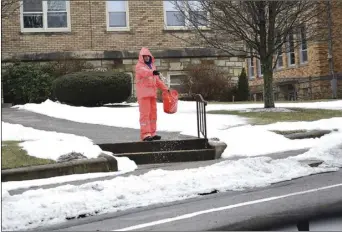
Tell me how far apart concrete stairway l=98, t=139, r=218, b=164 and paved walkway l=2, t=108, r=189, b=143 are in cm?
128

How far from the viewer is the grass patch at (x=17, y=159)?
7746 mm

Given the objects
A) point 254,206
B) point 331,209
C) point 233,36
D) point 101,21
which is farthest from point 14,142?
point 101,21

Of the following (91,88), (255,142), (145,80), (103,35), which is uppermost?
(103,35)

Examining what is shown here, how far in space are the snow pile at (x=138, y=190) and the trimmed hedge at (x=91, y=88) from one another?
10456mm

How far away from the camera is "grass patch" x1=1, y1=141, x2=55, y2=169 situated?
7.75 m

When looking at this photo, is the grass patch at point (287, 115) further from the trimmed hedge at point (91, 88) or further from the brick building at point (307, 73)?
the brick building at point (307, 73)

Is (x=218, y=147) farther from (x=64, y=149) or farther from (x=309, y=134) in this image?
(x=309, y=134)

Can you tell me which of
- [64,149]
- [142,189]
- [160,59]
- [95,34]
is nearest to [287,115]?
[64,149]

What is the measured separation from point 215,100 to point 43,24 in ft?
26.3

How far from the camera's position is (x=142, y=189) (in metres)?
6.45

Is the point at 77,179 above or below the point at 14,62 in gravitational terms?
below

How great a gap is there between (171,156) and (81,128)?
4.58m

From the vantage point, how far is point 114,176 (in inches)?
300

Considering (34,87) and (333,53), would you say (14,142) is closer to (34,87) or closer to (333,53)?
(34,87)
